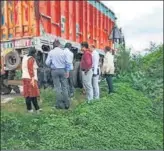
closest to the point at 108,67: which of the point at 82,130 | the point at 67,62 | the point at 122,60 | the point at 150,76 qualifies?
the point at 67,62

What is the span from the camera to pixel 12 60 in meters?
13.8

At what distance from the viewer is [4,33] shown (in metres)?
13.7

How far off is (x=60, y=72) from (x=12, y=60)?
11.8 ft

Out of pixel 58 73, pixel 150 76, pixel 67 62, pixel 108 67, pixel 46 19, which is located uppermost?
pixel 46 19

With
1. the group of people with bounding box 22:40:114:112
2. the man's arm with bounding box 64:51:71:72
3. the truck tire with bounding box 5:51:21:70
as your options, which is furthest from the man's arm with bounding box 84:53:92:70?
the truck tire with bounding box 5:51:21:70

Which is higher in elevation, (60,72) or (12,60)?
(12,60)

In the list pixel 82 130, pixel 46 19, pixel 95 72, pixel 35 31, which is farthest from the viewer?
pixel 46 19

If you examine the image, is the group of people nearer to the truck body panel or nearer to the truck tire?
the truck body panel

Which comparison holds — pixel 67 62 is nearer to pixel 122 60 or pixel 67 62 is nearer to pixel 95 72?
pixel 95 72

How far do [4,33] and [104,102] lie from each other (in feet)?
13.9

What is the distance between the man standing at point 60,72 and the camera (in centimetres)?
1056

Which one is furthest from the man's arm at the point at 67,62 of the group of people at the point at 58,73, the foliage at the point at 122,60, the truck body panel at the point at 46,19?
the foliage at the point at 122,60

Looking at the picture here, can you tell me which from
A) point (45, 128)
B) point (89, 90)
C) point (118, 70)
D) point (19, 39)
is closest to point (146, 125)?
point (89, 90)

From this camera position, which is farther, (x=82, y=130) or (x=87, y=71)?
(x=87, y=71)
